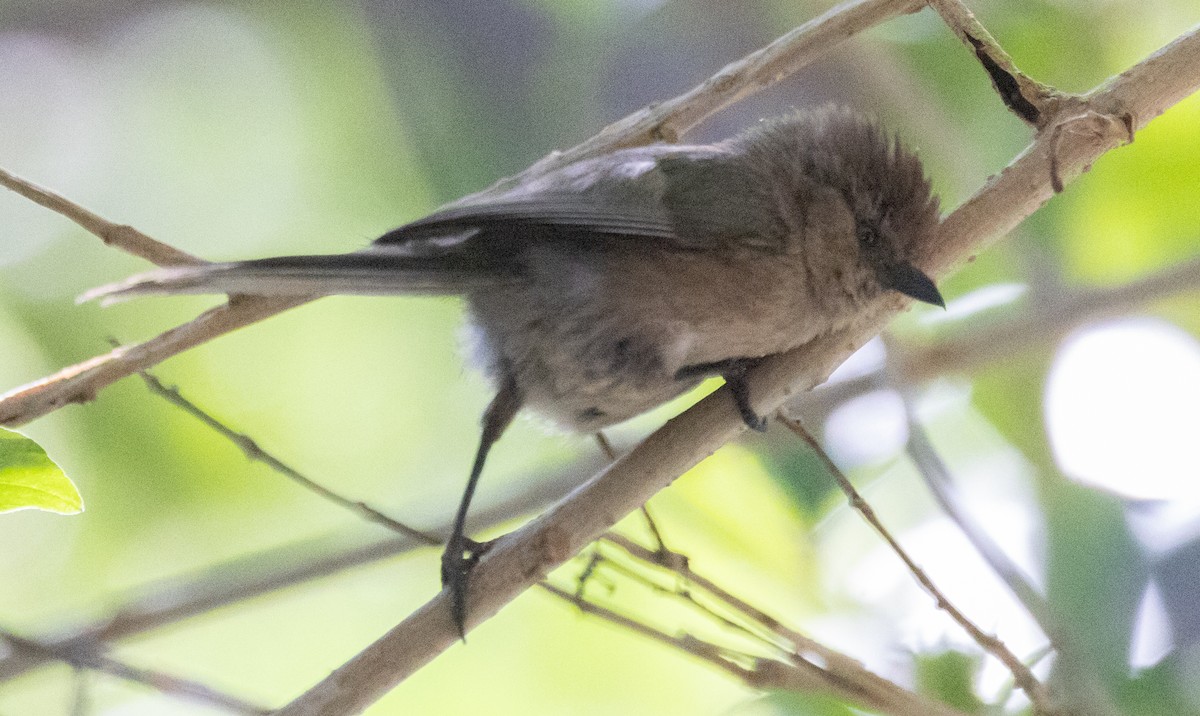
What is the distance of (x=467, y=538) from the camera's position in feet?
6.37

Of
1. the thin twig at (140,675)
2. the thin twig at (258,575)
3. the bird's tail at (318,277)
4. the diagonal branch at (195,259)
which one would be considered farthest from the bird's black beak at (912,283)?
the thin twig at (140,675)

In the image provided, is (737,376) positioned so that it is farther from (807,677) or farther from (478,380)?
(478,380)

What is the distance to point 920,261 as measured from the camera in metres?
1.87

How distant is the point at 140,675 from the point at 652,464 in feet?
2.96

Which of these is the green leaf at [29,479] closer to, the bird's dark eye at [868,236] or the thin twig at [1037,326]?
the bird's dark eye at [868,236]

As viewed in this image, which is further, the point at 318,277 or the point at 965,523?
the point at 965,523

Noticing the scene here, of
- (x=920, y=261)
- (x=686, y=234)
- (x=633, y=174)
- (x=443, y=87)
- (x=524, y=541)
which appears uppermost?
(x=443, y=87)

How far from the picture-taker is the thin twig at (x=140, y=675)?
1771 millimetres

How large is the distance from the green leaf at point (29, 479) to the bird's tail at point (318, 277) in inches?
10.9

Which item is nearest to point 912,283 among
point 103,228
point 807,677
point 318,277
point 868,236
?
point 868,236

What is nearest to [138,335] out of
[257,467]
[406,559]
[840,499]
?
[257,467]

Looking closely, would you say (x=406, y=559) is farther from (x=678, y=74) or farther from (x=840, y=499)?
(x=678, y=74)

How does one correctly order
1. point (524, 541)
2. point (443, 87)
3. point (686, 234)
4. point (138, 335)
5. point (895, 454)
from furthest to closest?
point (443, 87)
point (138, 335)
point (895, 454)
point (686, 234)
point (524, 541)

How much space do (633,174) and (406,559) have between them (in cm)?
125
